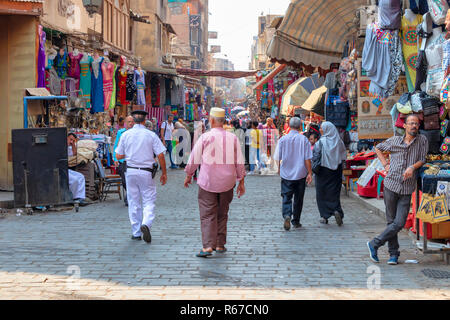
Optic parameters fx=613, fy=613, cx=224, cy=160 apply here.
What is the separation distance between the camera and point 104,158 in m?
17.2

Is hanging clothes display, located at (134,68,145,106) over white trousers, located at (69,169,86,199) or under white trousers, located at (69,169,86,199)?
over

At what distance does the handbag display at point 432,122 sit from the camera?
7980 mm

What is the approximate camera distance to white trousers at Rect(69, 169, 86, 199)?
12.1 meters

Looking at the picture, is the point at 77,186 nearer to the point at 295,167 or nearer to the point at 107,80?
the point at 295,167

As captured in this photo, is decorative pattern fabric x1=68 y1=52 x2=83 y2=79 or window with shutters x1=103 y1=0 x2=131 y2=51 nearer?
decorative pattern fabric x1=68 y1=52 x2=83 y2=79

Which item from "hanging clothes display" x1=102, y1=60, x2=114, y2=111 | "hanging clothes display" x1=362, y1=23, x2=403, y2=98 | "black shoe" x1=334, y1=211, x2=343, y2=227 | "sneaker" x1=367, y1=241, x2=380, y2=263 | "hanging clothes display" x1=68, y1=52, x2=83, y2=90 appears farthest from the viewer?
"hanging clothes display" x1=102, y1=60, x2=114, y2=111

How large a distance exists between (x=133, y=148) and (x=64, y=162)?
3.44 metres

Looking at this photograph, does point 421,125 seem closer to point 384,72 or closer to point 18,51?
point 384,72

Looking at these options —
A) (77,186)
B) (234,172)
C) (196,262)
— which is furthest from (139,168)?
(77,186)

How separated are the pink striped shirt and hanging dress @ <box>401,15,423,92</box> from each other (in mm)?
3312

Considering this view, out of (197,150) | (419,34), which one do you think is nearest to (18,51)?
(197,150)

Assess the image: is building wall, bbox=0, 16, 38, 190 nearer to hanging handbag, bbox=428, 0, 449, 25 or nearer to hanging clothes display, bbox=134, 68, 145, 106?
hanging clothes display, bbox=134, 68, 145, 106

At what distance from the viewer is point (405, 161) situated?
6914 mm

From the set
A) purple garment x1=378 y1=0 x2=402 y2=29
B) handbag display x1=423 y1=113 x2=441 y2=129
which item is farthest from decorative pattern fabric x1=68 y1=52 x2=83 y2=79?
handbag display x1=423 y1=113 x2=441 y2=129
